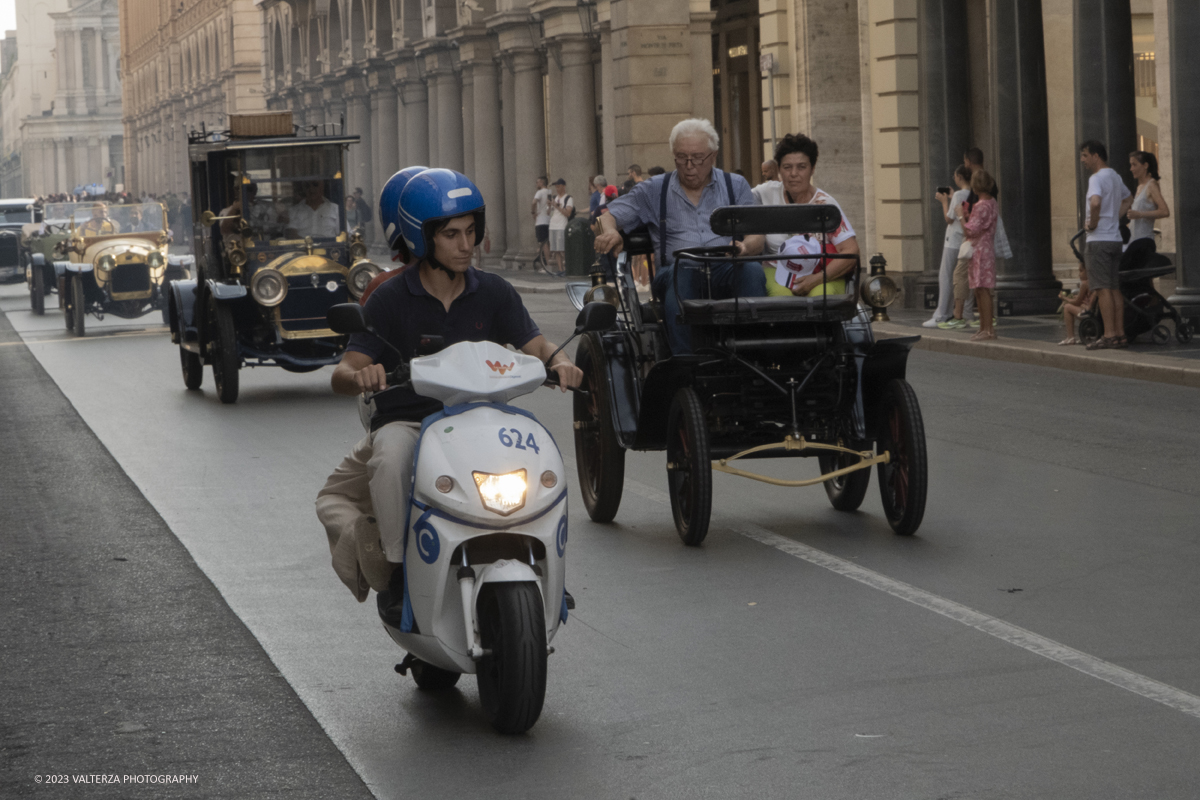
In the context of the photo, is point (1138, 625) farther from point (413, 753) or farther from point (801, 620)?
point (413, 753)

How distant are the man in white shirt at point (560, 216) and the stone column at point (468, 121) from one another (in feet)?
27.0

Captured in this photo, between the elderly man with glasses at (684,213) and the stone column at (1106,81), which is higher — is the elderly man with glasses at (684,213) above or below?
below

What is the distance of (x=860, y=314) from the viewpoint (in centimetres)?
853

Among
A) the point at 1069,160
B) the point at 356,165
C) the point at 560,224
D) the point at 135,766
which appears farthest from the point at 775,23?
the point at 356,165

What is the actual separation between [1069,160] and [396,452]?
824 inches

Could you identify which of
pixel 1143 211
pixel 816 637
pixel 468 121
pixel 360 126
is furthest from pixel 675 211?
pixel 360 126

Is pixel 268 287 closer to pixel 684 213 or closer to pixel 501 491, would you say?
pixel 684 213

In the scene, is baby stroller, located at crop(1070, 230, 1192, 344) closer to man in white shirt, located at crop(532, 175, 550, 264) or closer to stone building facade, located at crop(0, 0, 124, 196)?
man in white shirt, located at crop(532, 175, 550, 264)

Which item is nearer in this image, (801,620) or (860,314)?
(801,620)

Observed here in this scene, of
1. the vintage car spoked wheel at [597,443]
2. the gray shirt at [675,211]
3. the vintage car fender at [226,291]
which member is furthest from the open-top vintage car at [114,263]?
the gray shirt at [675,211]

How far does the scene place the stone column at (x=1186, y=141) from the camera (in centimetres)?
1694

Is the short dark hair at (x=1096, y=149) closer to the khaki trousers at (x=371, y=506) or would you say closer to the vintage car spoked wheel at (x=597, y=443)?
the vintage car spoked wheel at (x=597, y=443)

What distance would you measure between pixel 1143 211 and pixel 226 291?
26.2 ft

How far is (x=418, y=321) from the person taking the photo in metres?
5.59
